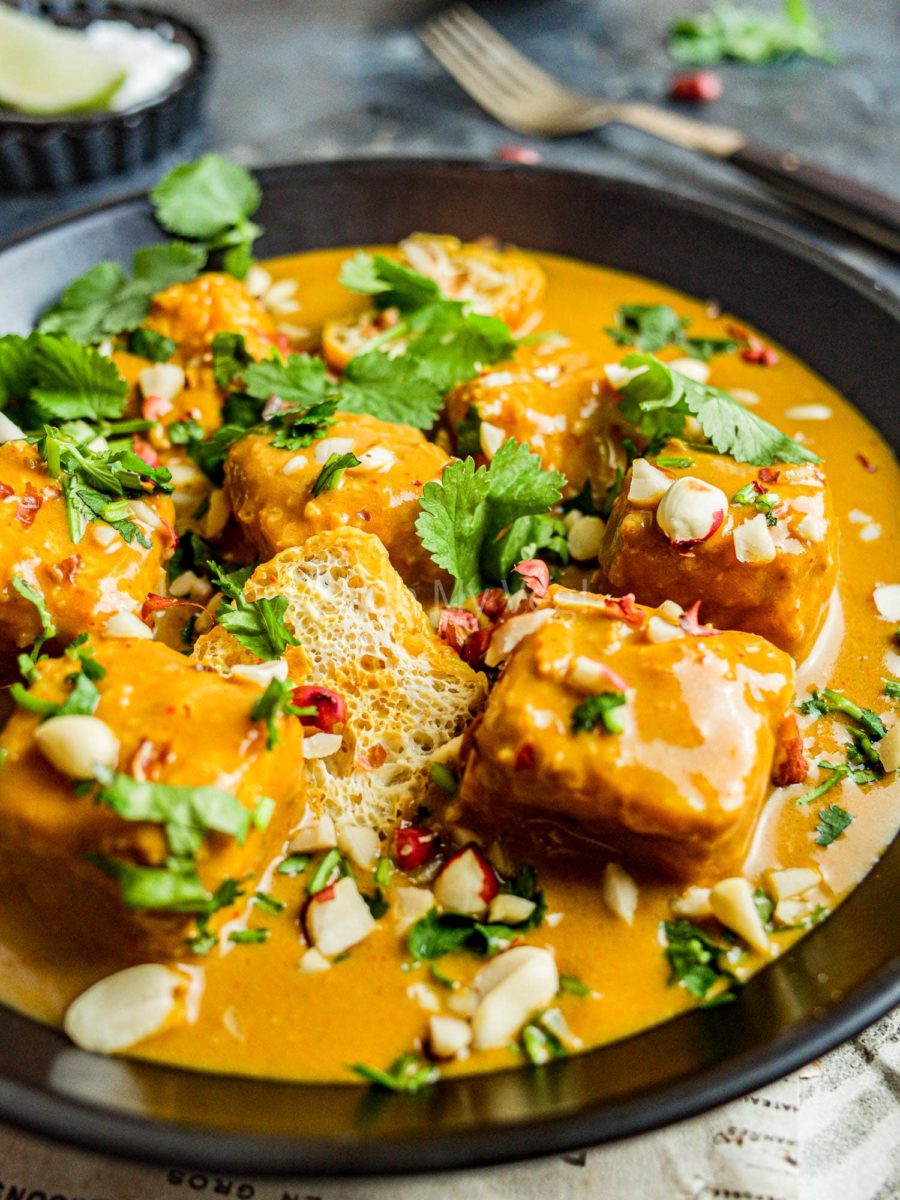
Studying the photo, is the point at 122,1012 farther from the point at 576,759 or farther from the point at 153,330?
the point at 153,330

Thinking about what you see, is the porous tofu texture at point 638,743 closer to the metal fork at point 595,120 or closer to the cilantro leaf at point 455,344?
the cilantro leaf at point 455,344

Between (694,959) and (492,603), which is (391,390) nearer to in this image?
(492,603)

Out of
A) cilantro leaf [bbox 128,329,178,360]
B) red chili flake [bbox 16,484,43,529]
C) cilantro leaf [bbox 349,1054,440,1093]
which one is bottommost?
cilantro leaf [bbox 349,1054,440,1093]

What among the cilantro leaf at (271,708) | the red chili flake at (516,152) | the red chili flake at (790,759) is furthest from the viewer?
the red chili flake at (516,152)

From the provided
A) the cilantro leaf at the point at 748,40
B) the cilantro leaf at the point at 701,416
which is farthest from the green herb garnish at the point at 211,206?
the cilantro leaf at the point at 748,40

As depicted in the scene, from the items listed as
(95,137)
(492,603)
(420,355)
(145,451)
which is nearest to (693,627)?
(492,603)

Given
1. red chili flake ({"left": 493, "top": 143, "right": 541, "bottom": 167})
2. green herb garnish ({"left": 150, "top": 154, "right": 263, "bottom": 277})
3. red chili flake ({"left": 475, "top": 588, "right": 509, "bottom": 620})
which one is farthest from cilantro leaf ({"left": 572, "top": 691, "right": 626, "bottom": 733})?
red chili flake ({"left": 493, "top": 143, "right": 541, "bottom": 167})

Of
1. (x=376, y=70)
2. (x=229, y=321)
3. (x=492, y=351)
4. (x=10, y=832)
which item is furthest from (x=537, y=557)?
(x=376, y=70)

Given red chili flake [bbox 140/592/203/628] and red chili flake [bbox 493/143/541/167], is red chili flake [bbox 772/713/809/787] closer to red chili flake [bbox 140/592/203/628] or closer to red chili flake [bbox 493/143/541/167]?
red chili flake [bbox 140/592/203/628]
